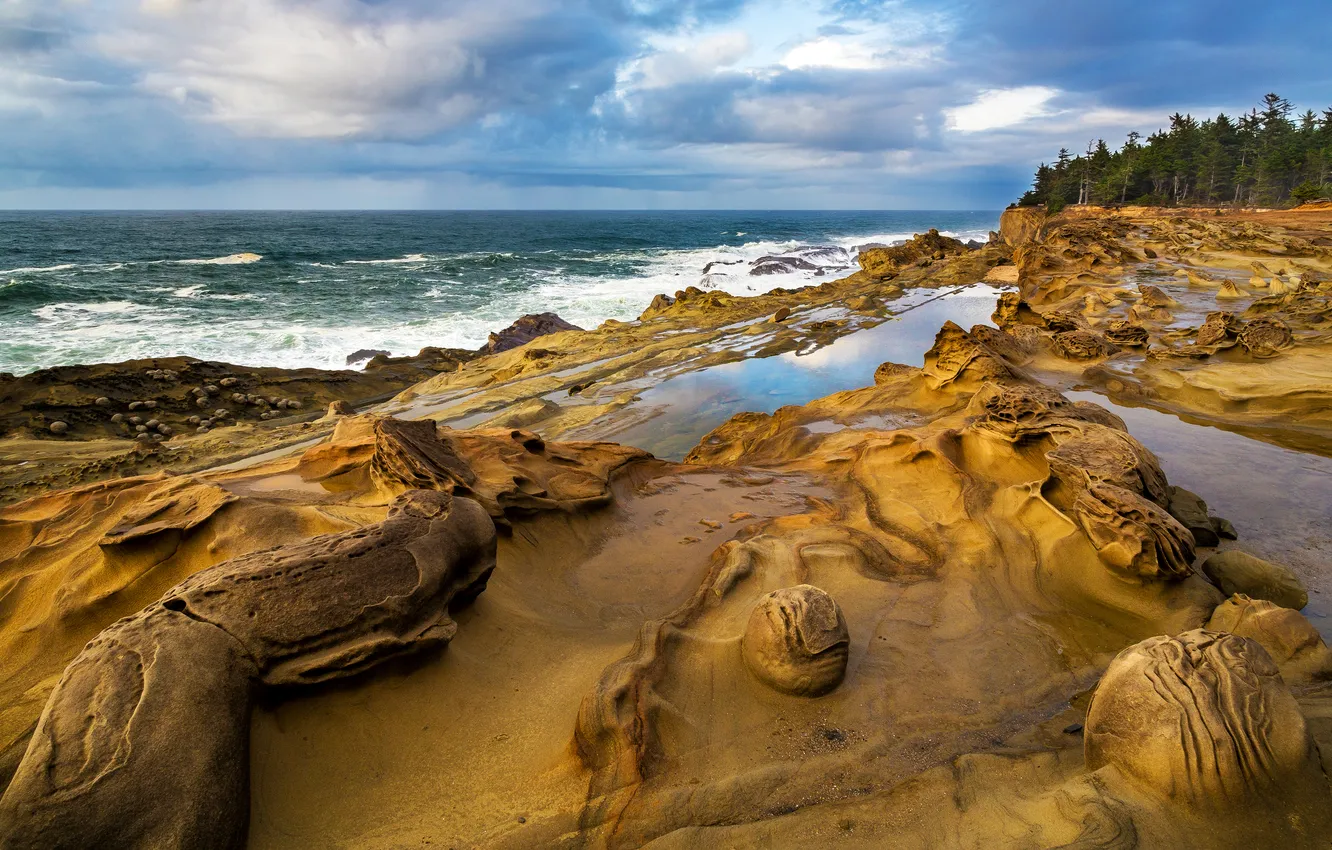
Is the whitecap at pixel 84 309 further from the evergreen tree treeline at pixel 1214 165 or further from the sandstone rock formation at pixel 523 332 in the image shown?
the evergreen tree treeline at pixel 1214 165

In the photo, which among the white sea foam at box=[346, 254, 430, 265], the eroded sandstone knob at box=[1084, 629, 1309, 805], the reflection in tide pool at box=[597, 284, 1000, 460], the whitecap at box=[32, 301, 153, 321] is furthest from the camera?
the white sea foam at box=[346, 254, 430, 265]

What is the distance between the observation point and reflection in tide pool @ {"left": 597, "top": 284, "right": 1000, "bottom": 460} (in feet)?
25.9

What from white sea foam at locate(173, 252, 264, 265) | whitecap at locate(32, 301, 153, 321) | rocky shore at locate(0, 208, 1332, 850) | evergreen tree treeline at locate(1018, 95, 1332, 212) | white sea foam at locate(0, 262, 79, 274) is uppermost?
evergreen tree treeline at locate(1018, 95, 1332, 212)

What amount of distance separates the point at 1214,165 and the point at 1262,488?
52771 millimetres

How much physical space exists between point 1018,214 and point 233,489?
116 ft

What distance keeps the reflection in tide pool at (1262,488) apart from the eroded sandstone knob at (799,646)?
244cm

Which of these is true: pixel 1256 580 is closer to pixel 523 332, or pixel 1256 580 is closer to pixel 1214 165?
pixel 523 332

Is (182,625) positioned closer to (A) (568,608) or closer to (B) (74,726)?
(B) (74,726)

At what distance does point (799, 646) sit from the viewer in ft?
9.14

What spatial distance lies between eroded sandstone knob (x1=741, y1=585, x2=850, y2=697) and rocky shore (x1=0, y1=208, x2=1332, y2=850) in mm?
15

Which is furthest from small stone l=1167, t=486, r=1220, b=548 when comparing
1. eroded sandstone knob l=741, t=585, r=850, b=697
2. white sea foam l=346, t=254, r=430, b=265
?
white sea foam l=346, t=254, r=430, b=265

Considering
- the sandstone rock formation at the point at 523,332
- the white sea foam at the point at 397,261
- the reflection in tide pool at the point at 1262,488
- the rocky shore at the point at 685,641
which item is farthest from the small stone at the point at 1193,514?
the white sea foam at the point at 397,261

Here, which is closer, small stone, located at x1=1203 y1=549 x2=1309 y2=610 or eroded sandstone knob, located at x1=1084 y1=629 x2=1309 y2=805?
eroded sandstone knob, located at x1=1084 y1=629 x2=1309 y2=805

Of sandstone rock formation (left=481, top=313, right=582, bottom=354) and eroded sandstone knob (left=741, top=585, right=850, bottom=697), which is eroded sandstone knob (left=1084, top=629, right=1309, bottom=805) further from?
sandstone rock formation (left=481, top=313, right=582, bottom=354)
